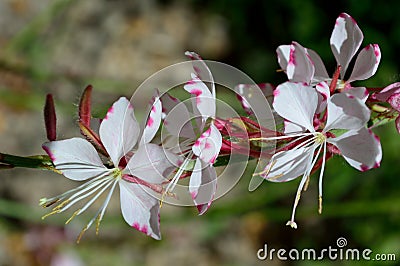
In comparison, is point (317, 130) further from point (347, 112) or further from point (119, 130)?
point (119, 130)

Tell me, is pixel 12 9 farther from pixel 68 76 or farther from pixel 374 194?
pixel 374 194

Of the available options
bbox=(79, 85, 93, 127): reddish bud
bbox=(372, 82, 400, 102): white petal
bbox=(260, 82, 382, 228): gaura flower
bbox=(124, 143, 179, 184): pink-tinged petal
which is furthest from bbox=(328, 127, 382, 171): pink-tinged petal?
bbox=(79, 85, 93, 127): reddish bud

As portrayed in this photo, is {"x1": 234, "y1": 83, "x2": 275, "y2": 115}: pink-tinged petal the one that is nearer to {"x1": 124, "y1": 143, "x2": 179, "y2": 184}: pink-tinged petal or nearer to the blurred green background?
{"x1": 124, "y1": 143, "x2": 179, "y2": 184}: pink-tinged petal

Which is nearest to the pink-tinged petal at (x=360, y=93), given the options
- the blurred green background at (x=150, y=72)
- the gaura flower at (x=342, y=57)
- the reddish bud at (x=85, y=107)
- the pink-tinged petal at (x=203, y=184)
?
the gaura flower at (x=342, y=57)

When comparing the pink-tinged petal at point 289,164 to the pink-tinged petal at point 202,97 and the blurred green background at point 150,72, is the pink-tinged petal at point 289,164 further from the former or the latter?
the blurred green background at point 150,72

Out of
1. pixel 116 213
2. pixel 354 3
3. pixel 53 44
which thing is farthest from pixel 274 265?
pixel 53 44

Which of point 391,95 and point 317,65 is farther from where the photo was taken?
point 317,65

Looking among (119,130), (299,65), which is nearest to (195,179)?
(119,130)
